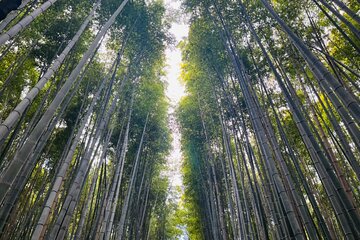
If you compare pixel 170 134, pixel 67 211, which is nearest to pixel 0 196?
pixel 67 211

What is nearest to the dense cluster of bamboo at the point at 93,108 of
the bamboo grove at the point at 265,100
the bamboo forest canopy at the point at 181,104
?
the bamboo forest canopy at the point at 181,104

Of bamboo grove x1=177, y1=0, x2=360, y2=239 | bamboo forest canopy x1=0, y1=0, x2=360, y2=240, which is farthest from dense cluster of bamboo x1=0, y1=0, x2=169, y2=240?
bamboo grove x1=177, y1=0, x2=360, y2=239

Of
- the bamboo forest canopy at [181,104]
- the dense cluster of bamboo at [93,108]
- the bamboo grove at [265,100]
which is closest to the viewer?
the bamboo grove at [265,100]

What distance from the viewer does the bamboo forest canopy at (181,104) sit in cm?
372

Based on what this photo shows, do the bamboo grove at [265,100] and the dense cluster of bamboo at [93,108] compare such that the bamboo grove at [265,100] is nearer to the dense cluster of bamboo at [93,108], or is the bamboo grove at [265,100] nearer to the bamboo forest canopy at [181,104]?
the bamboo forest canopy at [181,104]

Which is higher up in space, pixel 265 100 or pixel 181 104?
pixel 181 104

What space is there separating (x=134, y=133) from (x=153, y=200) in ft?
10.6

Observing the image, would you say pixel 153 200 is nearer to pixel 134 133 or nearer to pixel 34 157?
pixel 134 133

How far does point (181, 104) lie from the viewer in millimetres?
8242

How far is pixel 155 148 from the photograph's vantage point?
8078 mm

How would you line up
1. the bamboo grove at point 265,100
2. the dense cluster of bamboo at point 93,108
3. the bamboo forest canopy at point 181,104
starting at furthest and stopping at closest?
the dense cluster of bamboo at point 93,108, the bamboo forest canopy at point 181,104, the bamboo grove at point 265,100

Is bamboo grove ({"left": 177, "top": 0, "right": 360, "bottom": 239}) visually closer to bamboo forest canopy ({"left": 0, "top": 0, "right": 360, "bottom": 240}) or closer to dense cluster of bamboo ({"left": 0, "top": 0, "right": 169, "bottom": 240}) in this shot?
bamboo forest canopy ({"left": 0, "top": 0, "right": 360, "bottom": 240})

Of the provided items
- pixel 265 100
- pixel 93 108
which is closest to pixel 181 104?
pixel 265 100

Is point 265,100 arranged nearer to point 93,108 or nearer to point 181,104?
point 181,104
